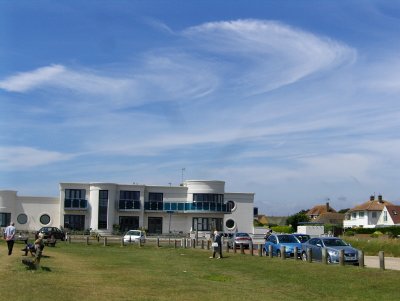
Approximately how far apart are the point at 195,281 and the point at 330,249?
882 cm

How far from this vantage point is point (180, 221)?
7650 centimetres

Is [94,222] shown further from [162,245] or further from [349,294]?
[349,294]

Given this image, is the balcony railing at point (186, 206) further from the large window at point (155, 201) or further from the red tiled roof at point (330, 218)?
the red tiled roof at point (330, 218)

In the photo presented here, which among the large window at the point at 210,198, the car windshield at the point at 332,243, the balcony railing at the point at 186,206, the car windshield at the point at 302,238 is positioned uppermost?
the large window at the point at 210,198

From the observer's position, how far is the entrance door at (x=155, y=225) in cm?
7644

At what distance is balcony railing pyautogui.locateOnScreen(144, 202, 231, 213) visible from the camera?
74938mm

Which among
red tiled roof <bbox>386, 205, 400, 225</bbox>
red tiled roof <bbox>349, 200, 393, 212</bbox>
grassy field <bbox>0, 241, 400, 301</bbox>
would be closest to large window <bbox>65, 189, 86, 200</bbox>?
grassy field <bbox>0, 241, 400, 301</bbox>

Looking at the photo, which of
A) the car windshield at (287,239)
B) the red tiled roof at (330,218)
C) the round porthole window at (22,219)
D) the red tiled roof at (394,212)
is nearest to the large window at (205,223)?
the round porthole window at (22,219)

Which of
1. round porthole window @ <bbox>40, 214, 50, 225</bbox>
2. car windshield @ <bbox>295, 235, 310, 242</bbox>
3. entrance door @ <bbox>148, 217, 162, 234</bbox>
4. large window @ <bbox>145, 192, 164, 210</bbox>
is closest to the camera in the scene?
car windshield @ <bbox>295, 235, 310, 242</bbox>

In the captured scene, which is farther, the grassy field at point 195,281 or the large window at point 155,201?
the large window at point 155,201

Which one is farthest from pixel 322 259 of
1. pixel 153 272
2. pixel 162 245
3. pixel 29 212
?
pixel 29 212

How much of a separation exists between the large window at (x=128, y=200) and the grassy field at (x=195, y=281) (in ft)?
145

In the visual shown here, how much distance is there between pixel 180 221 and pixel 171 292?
5758 centimetres

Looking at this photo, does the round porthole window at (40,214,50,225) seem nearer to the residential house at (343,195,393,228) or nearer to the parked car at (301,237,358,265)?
the parked car at (301,237,358,265)
